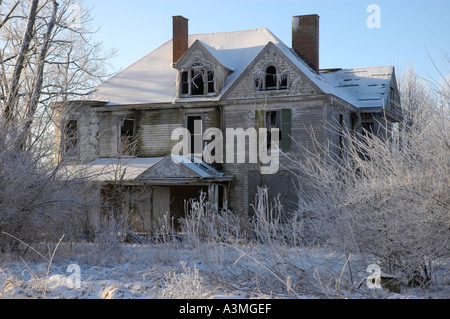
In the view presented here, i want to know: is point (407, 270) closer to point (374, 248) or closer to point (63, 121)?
point (374, 248)

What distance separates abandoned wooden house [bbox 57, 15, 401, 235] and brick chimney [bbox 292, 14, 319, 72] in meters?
0.04

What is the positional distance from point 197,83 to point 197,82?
0.04 meters

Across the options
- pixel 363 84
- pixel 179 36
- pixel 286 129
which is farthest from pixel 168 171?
pixel 363 84

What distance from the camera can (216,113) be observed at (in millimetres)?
22453

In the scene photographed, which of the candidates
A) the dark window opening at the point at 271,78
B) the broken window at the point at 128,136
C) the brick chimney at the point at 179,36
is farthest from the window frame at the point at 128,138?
the dark window opening at the point at 271,78

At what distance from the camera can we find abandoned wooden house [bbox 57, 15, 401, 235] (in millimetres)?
20969

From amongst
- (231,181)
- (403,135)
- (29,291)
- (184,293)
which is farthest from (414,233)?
(231,181)

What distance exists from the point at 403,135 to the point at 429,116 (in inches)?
24.1

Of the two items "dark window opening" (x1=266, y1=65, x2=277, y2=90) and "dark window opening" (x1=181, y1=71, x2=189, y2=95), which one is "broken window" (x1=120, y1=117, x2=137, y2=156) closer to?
"dark window opening" (x1=181, y1=71, x2=189, y2=95)

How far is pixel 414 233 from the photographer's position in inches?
344

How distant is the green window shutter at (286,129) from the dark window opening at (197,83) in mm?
3685

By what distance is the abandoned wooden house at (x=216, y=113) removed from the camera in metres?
21.0

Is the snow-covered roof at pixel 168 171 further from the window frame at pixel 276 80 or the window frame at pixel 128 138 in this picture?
the window frame at pixel 276 80

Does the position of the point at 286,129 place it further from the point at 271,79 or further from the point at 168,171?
the point at 168,171
